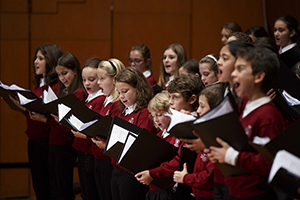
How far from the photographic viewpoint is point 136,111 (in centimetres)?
238

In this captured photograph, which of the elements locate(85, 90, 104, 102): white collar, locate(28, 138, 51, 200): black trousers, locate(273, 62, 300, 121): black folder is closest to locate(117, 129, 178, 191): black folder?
locate(273, 62, 300, 121): black folder

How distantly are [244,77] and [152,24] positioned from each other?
123 inches

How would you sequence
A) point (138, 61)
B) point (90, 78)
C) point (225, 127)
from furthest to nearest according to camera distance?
point (138, 61), point (90, 78), point (225, 127)

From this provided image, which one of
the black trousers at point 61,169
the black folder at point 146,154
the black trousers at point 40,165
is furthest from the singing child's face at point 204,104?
the black trousers at point 40,165

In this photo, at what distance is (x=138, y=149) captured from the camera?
186cm

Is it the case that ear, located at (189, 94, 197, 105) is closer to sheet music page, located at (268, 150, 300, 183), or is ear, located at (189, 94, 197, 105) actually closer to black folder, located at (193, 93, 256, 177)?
black folder, located at (193, 93, 256, 177)

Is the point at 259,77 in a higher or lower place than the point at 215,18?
lower

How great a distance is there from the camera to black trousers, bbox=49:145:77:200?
9.89ft

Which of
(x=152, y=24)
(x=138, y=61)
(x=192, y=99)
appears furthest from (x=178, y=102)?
(x=152, y=24)

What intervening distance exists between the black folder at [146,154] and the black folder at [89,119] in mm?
372

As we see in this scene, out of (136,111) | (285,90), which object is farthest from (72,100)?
Result: (285,90)

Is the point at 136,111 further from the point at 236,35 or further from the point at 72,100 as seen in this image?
the point at 236,35

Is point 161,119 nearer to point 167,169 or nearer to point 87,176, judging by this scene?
point 167,169

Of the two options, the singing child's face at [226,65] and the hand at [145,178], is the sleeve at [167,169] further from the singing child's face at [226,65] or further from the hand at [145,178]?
the singing child's face at [226,65]
